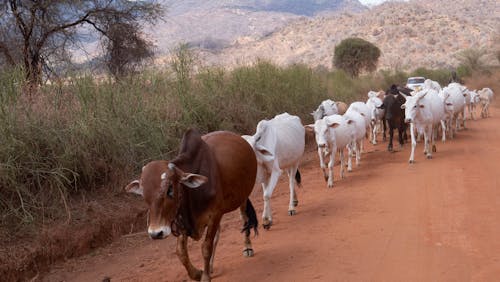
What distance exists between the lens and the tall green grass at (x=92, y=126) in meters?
7.35

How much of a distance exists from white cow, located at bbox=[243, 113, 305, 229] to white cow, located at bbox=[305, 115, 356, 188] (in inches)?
51.5

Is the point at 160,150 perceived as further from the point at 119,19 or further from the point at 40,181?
the point at 119,19

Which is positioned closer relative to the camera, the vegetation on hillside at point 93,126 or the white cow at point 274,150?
the vegetation on hillside at point 93,126

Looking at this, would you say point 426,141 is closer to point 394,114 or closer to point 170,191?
point 394,114

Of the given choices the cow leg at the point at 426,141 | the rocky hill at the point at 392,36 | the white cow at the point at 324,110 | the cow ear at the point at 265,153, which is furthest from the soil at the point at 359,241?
the rocky hill at the point at 392,36

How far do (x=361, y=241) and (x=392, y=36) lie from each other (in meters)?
→ 57.6

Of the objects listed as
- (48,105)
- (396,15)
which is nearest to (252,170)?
(48,105)

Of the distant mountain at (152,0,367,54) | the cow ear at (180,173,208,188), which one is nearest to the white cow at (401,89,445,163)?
the cow ear at (180,173,208,188)

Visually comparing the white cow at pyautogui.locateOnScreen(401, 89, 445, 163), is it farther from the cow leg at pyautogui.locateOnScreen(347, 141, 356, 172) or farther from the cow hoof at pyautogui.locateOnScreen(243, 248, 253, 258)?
the cow hoof at pyautogui.locateOnScreen(243, 248, 253, 258)

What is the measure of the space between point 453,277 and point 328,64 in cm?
5252

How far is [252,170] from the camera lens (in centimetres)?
641

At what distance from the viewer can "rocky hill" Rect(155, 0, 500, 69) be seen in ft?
187

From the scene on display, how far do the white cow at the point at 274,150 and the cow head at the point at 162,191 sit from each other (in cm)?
297

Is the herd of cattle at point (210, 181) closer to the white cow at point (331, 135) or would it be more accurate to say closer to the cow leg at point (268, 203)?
the cow leg at point (268, 203)
